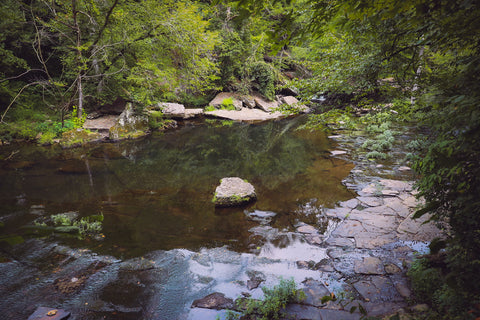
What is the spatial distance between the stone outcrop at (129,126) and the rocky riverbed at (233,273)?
32.3 feet

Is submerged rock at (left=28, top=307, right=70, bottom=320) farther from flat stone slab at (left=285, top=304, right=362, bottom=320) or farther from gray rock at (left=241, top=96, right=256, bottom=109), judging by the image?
gray rock at (left=241, top=96, right=256, bottom=109)

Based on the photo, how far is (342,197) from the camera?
6516 millimetres

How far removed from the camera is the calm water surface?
5074 mm

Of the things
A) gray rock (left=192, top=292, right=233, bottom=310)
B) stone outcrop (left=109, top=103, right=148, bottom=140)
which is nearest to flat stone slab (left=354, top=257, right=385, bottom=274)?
gray rock (left=192, top=292, right=233, bottom=310)

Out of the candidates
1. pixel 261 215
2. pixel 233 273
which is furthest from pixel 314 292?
pixel 261 215

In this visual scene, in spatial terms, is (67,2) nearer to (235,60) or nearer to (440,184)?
(440,184)

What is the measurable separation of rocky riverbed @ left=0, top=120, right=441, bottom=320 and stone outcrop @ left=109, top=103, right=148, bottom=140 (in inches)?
388

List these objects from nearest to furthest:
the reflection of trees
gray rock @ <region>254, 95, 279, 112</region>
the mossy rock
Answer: the reflection of trees < the mossy rock < gray rock @ <region>254, 95, 279, 112</region>

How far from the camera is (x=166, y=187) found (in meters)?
7.57

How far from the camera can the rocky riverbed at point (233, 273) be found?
3.14 metres

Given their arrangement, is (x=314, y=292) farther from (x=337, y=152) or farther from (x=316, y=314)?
(x=337, y=152)

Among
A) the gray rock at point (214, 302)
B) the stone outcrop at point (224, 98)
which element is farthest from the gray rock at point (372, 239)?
the stone outcrop at point (224, 98)

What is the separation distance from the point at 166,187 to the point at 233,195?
2.51m

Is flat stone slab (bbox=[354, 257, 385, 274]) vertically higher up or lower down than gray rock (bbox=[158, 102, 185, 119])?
lower down
